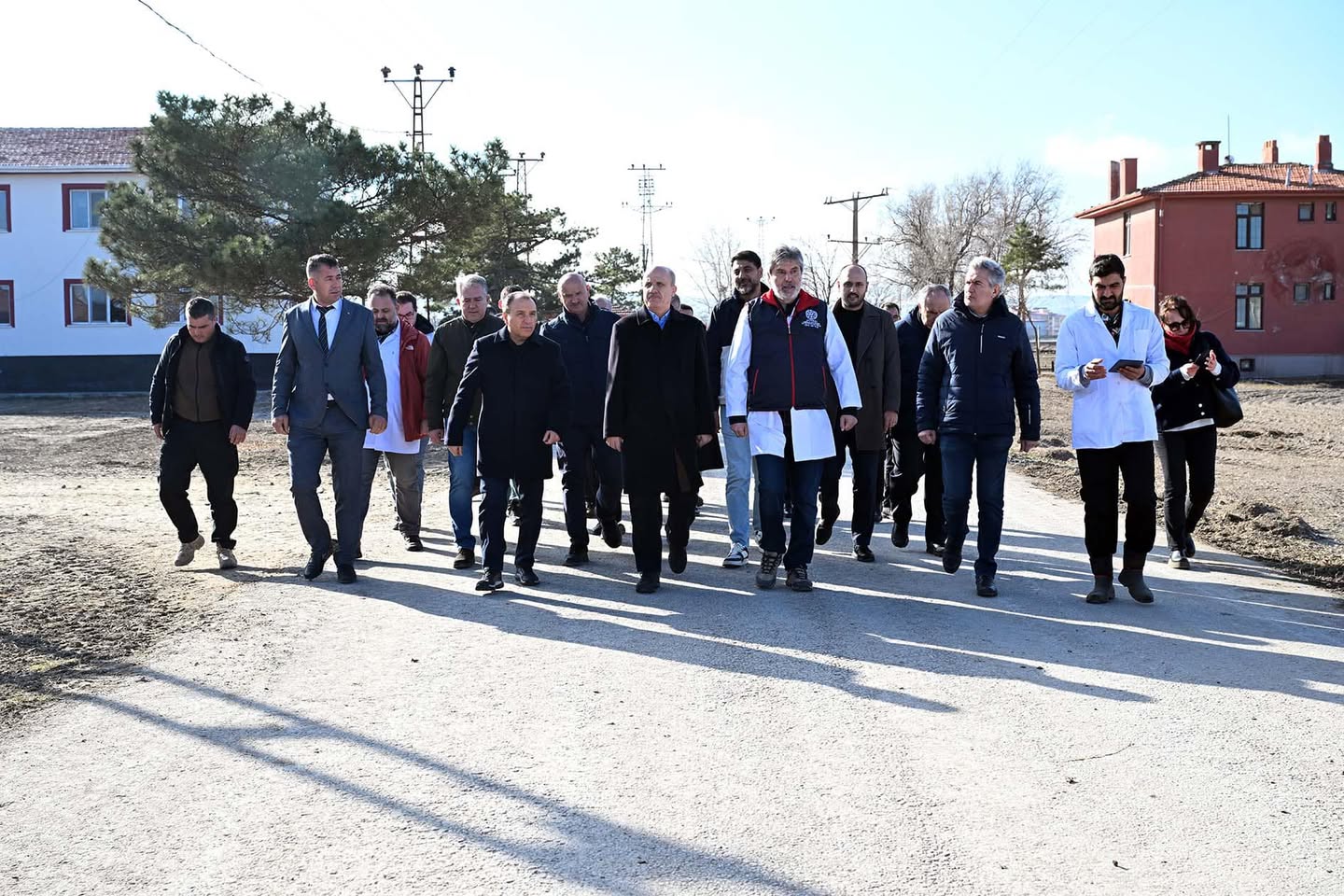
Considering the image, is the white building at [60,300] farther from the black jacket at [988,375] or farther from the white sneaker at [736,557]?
the black jacket at [988,375]

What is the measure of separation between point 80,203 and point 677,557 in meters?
42.9

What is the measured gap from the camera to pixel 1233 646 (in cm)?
668

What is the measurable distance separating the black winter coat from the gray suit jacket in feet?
5.72

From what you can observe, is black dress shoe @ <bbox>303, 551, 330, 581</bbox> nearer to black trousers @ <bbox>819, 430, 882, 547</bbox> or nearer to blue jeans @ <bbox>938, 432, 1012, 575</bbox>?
black trousers @ <bbox>819, 430, 882, 547</bbox>

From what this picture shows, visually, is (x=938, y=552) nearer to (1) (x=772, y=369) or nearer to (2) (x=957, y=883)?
(1) (x=772, y=369)

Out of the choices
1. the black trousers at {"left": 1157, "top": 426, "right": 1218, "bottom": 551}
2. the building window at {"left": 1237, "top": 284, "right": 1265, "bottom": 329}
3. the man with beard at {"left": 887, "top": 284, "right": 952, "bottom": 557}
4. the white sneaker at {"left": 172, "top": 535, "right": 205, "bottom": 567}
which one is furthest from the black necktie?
the building window at {"left": 1237, "top": 284, "right": 1265, "bottom": 329}

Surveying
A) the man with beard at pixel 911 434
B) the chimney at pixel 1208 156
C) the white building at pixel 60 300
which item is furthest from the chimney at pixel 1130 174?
the man with beard at pixel 911 434

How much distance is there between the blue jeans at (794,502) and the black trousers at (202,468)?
154 inches

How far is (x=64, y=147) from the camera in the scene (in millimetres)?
46500

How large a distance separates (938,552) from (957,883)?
20.8ft

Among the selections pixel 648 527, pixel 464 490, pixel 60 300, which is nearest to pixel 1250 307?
pixel 60 300

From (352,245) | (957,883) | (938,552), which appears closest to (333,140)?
(352,245)

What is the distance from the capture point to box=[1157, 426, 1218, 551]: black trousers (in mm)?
9195

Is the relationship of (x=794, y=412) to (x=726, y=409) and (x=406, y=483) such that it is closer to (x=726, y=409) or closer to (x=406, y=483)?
(x=726, y=409)
